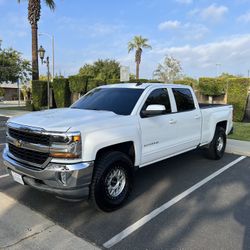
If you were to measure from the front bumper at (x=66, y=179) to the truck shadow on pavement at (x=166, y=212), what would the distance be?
1.57 ft

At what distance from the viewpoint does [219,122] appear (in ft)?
25.1

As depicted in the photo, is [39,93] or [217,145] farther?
[39,93]

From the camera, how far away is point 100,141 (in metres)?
4.12

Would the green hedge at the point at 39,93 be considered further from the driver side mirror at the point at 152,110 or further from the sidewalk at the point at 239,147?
the driver side mirror at the point at 152,110

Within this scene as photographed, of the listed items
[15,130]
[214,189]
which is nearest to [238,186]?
[214,189]

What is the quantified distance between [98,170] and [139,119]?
3.89 ft

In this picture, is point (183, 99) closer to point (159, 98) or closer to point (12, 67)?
point (159, 98)

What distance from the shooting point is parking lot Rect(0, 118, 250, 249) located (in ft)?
12.1

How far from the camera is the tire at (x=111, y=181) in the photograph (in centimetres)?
414

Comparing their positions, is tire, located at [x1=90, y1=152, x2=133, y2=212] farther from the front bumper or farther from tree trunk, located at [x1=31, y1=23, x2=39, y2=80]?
tree trunk, located at [x1=31, y1=23, x2=39, y2=80]

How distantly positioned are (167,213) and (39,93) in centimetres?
2143

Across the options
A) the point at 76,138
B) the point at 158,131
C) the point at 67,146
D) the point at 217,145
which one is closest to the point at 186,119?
the point at 158,131

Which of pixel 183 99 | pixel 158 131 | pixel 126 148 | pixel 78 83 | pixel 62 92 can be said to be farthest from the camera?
pixel 62 92

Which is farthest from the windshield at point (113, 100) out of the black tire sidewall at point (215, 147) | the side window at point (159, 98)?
the black tire sidewall at point (215, 147)
